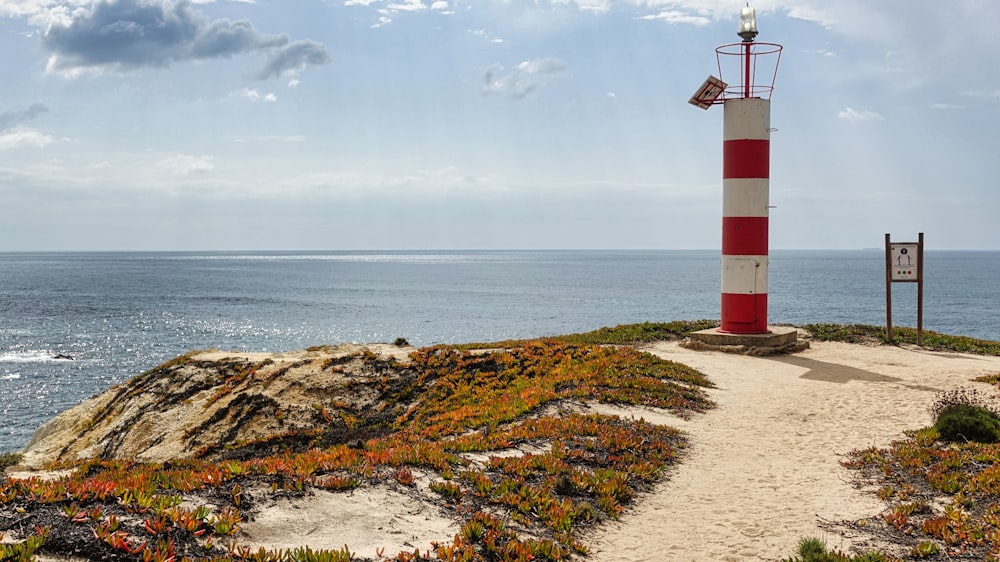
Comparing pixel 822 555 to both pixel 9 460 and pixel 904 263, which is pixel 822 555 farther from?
pixel 904 263

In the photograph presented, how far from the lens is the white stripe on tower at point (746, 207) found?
22.6 metres

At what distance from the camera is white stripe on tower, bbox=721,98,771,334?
74.0ft

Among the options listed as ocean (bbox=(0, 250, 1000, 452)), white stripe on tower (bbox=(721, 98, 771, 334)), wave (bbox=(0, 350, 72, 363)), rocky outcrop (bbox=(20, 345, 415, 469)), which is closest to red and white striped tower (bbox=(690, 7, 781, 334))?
white stripe on tower (bbox=(721, 98, 771, 334))

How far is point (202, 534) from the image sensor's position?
6656 mm

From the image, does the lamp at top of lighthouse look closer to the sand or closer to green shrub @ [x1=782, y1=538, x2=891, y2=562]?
the sand

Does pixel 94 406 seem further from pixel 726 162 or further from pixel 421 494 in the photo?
pixel 726 162

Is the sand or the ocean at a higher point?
the sand

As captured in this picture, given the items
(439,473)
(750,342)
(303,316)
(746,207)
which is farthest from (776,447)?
(303,316)

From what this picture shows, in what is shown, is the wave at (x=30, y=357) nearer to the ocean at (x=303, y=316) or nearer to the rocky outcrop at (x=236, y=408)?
the ocean at (x=303, y=316)

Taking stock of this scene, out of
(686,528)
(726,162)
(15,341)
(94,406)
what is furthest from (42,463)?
(15,341)

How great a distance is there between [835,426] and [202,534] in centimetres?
1192

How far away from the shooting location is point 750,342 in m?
23.0

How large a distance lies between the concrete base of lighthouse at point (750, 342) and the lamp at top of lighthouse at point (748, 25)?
9411 mm

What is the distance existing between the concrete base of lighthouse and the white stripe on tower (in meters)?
0.48
